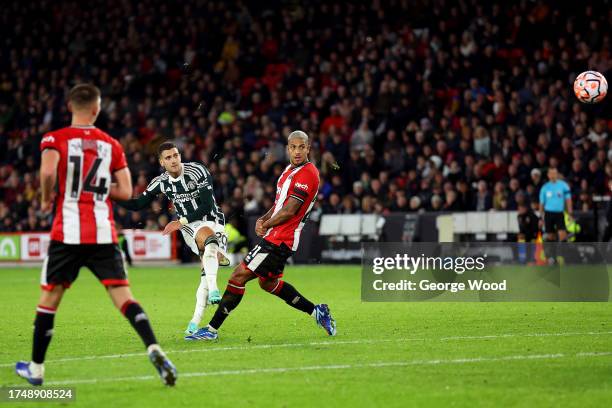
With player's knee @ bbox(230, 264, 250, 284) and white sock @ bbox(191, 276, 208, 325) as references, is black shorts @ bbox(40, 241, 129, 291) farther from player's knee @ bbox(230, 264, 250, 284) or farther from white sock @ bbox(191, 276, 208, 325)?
white sock @ bbox(191, 276, 208, 325)

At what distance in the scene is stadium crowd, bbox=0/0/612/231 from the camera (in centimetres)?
2505

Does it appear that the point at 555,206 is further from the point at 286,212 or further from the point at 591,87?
the point at 286,212

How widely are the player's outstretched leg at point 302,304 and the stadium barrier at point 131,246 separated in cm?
1780

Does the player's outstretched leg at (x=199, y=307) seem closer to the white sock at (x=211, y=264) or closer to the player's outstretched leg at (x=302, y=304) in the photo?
the white sock at (x=211, y=264)

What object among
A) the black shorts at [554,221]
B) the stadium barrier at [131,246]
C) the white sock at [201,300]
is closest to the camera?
the white sock at [201,300]

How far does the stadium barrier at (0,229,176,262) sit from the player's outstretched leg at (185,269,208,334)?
56.5ft

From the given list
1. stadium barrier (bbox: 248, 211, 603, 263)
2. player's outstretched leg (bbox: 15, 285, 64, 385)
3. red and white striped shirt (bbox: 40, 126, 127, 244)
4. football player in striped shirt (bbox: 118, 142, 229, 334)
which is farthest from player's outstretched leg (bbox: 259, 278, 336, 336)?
stadium barrier (bbox: 248, 211, 603, 263)

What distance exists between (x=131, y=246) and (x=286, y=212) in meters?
19.4

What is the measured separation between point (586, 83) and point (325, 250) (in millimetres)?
11514

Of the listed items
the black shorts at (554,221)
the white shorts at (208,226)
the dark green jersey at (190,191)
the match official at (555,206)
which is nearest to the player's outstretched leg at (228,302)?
the white shorts at (208,226)

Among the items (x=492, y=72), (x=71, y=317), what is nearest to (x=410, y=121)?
(x=492, y=72)

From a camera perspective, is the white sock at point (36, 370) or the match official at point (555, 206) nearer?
the white sock at point (36, 370)

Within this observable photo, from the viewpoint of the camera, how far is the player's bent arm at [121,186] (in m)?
7.96

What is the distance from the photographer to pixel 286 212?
10.8 meters
